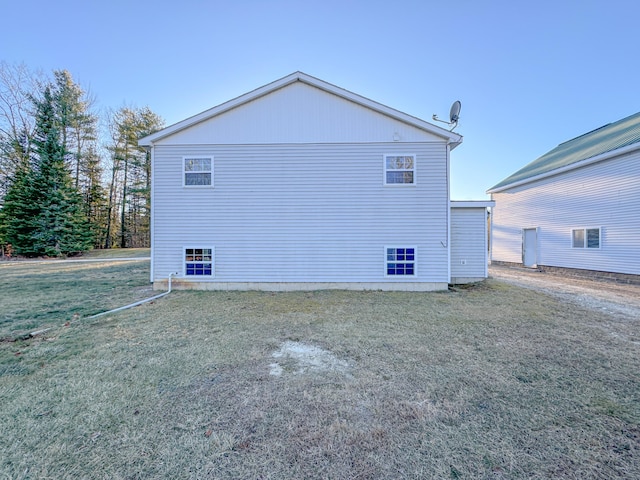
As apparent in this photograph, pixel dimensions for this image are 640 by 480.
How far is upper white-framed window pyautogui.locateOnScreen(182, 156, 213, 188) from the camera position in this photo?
326 inches

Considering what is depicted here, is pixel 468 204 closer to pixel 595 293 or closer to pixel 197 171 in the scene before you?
pixel 595 293

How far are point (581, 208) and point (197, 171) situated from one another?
14958 mm

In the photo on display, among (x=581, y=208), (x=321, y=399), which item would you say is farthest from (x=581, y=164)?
(x=321, y=399)

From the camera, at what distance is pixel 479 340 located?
4.33 metres

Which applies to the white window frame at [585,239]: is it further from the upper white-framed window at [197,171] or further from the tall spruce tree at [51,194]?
the tall spruce tree at [51,194]

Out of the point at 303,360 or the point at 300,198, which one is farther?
the point at 300,198

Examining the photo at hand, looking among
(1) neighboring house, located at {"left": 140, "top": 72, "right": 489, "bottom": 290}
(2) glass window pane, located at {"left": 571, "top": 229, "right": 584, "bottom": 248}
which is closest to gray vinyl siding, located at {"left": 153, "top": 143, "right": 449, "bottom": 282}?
(1) neighboring house, located at {"left": 140, "top": 72, "right": 489, "bottom": 290}

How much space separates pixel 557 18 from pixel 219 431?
55.7ft

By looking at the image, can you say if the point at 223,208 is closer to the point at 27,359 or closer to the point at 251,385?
the point at 27,359

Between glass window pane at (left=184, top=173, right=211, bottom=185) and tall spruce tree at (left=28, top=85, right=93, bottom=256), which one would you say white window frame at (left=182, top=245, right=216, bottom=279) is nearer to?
glass window pane at (left=184, top=173, right=211, bottom=185)

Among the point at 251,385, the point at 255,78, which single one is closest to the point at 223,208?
the point at 255,78

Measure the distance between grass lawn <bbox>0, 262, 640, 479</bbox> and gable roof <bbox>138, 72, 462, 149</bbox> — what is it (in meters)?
5.43

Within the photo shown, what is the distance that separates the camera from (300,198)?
27.0ft

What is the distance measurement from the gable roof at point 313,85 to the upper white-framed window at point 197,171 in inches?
39.9
